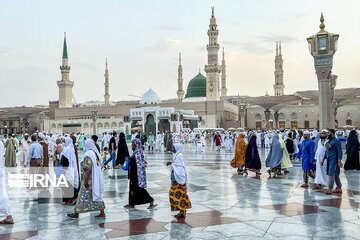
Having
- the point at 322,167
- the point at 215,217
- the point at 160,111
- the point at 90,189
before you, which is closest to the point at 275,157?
the point at 322,167

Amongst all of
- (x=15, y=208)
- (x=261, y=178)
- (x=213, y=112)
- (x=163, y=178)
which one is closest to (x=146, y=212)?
(x=15, y=208)

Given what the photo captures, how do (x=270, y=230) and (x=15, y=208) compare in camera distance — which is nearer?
(x=270, y=230)

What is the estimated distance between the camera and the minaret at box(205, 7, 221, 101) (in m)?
47.0

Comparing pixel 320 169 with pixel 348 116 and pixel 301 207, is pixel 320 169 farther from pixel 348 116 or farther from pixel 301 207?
pixel 348 116

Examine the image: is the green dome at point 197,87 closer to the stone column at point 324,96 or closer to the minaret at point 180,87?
the minaret at point 180,87

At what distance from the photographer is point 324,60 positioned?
37.3 feet

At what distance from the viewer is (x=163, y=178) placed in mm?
7227

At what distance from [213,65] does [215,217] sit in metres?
45.1

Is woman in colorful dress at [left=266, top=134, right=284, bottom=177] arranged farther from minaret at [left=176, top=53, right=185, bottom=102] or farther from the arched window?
minaret at [left=176, top=53, right=185, bottom=102]

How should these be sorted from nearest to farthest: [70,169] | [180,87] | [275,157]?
[70,169]
[275,157]
[180,87]

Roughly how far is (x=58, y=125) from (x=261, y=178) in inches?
2222

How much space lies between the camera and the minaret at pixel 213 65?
47031mm

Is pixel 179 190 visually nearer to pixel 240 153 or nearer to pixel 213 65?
pixel 240 153

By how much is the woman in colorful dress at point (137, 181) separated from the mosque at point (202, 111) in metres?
28.0
